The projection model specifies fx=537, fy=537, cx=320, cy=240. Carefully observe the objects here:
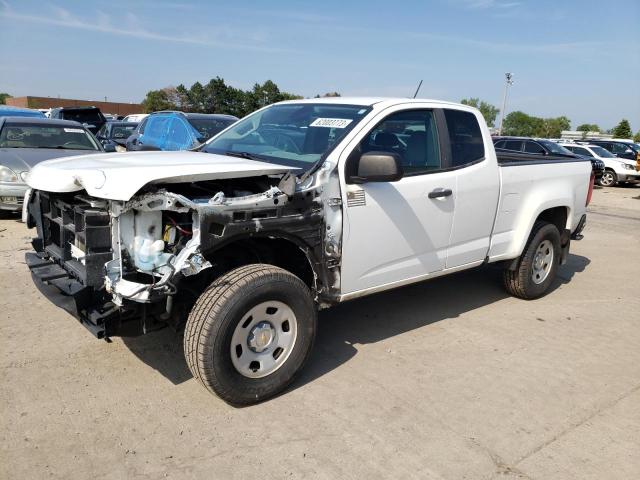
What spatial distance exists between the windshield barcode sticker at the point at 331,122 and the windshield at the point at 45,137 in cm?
611

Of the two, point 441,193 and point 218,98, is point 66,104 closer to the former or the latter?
point 218,98

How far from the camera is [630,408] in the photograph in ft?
11.6

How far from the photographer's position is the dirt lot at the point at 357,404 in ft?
9.27

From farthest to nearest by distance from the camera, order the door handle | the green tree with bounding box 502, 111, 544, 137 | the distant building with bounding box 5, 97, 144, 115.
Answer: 1. the green tree with bounding box 502, 111, 544, 137
2. the distant building with bounding box 5, 97, 144, 115
3. the door handle

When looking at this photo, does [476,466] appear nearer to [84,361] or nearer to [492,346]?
[492,346]

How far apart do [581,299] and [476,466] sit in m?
3.66

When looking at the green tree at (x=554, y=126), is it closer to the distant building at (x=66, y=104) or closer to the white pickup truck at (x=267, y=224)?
the distant building at (x=66, y=104)

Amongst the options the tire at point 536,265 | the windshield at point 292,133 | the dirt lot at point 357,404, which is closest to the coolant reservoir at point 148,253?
the dirt lot at point 357,404

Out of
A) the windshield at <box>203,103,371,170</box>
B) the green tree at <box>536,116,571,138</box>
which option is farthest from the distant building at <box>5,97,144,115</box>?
the windshield at <box>203,103,371,170</box>

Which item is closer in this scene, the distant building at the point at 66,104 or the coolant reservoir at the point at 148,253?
the coolant reservoir at the point at 148,253

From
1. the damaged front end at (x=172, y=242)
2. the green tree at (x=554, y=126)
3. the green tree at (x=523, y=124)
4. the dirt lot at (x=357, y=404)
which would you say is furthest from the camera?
the green tree at (x=523, y=124)

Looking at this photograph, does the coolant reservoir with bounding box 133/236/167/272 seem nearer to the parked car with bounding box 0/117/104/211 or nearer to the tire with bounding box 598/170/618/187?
the parked car with bounding box 0/117/104/211

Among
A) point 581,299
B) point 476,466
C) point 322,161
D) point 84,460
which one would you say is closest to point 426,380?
point 476,466

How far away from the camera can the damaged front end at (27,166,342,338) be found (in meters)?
2.96
